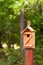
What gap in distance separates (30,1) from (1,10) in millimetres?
5567

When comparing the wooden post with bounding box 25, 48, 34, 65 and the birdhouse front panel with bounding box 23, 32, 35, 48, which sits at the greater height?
the birdhouse front panel with bounding box 23, 32, 35, 48

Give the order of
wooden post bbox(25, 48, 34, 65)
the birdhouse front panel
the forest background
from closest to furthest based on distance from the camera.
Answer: wooden post bbox(25, 48, 34, 65), the birdhouse front panel, the forest background

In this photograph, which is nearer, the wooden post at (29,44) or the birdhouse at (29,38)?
the wooden post at (29,44)

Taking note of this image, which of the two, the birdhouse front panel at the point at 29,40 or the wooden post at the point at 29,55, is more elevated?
the birdhouse front panel at the point at 29,40

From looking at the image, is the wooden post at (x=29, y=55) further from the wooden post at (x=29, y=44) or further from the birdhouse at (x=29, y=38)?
the birdhouse at (x=29, y=38)

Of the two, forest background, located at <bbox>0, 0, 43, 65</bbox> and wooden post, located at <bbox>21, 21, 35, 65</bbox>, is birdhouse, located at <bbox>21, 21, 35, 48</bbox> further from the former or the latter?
forest background, located at <bbox>0, 0, 43, 65</bbox>

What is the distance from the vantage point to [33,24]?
44.7ft

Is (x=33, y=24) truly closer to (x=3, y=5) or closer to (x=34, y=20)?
(x=34, y=20)

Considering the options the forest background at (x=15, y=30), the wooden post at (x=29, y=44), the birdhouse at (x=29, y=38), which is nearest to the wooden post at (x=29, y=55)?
the wooden post at (x=29, y=44)

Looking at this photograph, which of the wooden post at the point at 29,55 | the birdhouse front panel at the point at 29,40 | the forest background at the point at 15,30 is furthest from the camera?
the forest background at the point at 15,30

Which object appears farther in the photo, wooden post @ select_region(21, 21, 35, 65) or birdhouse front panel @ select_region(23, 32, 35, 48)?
birdhouse front panel @ select_region(23, 32, 35, 48)

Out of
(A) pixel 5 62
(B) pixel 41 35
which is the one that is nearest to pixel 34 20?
(B) pixel 41 35

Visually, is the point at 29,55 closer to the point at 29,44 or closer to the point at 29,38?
the point at 29,44

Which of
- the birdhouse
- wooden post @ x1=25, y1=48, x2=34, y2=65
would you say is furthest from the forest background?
wooden post @ x1=25, y1=48, x2=34, y2=65
